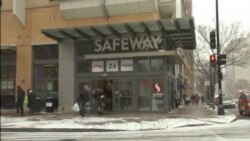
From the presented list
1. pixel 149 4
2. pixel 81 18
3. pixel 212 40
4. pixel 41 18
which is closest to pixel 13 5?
pixel 41 18

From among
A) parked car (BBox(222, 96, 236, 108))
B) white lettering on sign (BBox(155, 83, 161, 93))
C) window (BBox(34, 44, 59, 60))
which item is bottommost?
parked car (BBox(222, 96, 236, 108))

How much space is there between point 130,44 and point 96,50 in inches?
97.9

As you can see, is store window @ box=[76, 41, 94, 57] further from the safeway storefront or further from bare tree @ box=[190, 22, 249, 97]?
bare tree @ box=[190, 22, 249, 97]

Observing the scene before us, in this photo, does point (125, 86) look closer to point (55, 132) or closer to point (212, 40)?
point (212, 40)

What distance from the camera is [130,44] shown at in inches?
1214

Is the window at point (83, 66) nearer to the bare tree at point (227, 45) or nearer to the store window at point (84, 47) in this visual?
the store window at point (84, 47)

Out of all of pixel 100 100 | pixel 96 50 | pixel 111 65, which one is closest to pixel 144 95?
pixel 111 65

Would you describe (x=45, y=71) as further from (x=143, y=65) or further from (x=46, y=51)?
(x=143, y=65)

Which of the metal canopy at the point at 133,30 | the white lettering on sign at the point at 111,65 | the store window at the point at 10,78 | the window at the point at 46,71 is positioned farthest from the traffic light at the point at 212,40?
the store window at the point at 10,78

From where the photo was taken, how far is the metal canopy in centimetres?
2817

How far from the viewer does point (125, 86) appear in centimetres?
3077

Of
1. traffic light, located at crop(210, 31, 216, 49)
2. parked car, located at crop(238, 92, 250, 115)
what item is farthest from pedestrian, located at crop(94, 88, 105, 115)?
parked car, located at crop(238, 92, 250, 115)

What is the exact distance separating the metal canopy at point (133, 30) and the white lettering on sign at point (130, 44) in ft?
1.25

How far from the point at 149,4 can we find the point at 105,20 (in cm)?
347
